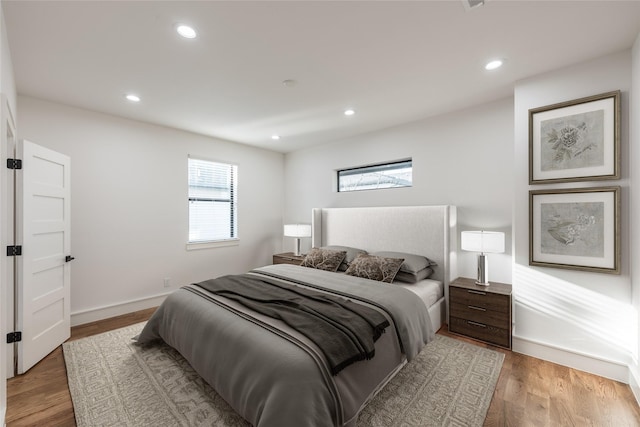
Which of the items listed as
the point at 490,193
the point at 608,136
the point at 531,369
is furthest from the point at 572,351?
the point at 608,136

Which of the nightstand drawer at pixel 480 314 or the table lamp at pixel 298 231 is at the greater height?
the table lamp at pixel 298 231

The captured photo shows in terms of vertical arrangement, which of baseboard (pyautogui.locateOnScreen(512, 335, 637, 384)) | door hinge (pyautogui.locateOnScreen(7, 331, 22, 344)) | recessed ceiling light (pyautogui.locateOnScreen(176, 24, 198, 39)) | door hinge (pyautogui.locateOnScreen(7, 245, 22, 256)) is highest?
recessed ceiling light (pyautogui.locateOnScreen(176, 24, 198, 39))

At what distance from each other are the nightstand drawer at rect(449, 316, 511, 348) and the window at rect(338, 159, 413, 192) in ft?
6.16

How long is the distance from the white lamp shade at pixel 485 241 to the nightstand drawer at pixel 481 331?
772mm

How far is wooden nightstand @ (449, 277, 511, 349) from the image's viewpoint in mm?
2670

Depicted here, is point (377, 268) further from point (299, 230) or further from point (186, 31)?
point (186, 31)

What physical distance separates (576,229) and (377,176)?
2.46m

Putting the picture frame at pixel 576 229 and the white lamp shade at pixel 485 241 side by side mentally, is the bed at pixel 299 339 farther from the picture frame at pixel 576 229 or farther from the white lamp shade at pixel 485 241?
the picture frame at pixel 576 229

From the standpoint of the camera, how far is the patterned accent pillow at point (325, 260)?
144 inches

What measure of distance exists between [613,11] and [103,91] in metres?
4.31

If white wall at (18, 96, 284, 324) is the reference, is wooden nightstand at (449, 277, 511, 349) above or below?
below

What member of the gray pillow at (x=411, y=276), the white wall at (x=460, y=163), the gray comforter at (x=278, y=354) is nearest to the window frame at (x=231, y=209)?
the gray comforter at (x=278, y=354)

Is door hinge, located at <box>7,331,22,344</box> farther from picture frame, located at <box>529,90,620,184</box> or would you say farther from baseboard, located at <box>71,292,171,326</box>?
picture frame, located at <box>529,90,620,184</box>

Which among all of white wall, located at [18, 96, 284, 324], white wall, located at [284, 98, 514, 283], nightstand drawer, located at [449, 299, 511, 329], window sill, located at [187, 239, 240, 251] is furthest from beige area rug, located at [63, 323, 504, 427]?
window sill, located at [187, 239, 240, 251]
